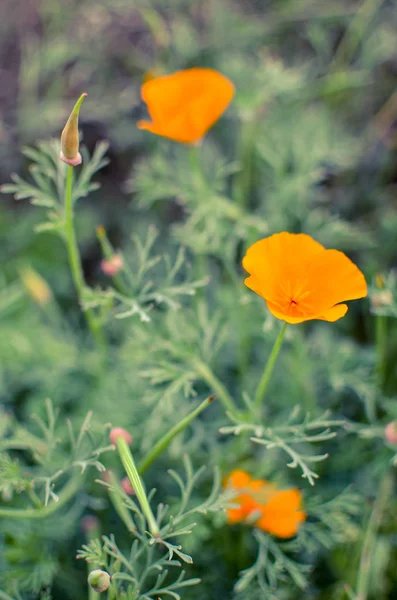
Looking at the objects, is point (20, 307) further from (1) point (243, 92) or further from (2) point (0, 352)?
(1) point (243, 92)

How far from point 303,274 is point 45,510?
0.56 metres

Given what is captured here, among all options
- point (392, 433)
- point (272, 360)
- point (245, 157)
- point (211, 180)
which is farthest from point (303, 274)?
point (245, 157)

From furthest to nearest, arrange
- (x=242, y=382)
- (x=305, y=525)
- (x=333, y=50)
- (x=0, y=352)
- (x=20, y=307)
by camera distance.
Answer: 1. (x=333, y=50)
2. (x=20, y=307)
3. (x=0, y=352)
4. (x=242, y=382)
5. (x=305, y=525)

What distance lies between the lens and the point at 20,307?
170cm

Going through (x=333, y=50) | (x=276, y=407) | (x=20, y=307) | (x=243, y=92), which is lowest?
(x=276, y=407)

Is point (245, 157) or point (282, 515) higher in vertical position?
point (245, 157)

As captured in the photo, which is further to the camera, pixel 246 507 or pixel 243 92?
pixel 243 92

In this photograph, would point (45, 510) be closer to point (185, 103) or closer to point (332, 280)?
point (332, 280)

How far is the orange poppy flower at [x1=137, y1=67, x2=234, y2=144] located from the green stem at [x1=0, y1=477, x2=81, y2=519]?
0.68 meters

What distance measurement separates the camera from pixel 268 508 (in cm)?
110

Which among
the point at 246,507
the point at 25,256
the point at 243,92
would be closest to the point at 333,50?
the point at 243,92

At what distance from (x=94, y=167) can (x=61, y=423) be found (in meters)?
0.70

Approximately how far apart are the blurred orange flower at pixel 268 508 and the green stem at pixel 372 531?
133mm

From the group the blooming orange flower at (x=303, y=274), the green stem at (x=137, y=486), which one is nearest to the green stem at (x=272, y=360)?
the blooming orange flower at (x=303, y=274)
